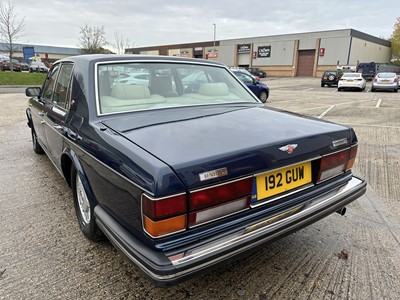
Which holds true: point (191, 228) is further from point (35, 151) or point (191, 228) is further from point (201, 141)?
point (35, 151)

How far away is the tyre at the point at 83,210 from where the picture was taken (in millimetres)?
2570

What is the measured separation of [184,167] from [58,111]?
2.08m

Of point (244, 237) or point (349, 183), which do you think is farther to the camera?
point (349, 183)

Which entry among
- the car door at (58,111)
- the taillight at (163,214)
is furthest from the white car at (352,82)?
the taillight at (163,214)

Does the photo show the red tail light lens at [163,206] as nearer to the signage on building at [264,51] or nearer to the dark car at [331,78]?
the dark car at [331,78]

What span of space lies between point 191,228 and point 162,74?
1.81 metres

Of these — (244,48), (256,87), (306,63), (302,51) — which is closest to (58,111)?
(256,87)

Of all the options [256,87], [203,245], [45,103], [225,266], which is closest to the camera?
[203,245]

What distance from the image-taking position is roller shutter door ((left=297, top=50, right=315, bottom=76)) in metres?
45.5

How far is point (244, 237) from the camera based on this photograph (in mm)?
1827

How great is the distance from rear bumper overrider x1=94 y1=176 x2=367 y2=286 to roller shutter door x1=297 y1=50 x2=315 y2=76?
47848 mm

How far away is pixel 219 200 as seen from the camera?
5.83 ft

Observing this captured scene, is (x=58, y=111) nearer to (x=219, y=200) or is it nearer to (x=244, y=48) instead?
(x=219, y=200)

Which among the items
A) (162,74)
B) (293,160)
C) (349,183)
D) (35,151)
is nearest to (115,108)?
(162,74)
